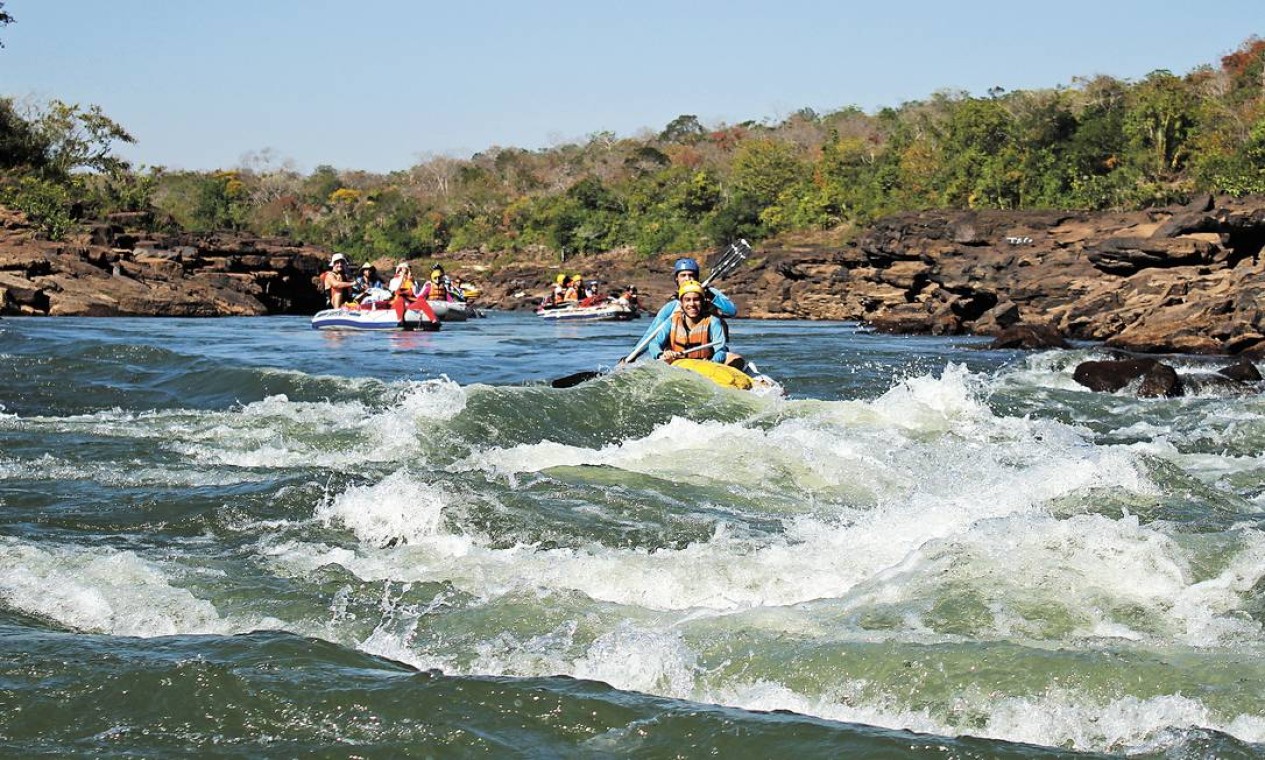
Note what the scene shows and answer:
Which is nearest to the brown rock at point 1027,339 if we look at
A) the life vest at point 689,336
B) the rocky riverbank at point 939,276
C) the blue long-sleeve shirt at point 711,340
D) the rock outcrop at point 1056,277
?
the rocky riverbank at point 939,276

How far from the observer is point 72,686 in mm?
4055

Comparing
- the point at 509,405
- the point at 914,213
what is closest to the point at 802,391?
the point at 509,405

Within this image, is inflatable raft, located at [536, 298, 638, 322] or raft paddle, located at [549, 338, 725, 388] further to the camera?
inflatable raft, located at [536, 298, 638, 322]

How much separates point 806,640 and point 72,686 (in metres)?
2.41

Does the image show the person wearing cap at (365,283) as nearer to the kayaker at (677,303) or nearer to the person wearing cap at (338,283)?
the person wearing cap at (338,283)

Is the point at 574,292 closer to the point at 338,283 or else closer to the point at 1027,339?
the point at 338,283

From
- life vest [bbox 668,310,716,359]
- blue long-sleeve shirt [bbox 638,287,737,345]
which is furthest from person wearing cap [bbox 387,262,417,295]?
life vest [bbox 668,310,716,359]

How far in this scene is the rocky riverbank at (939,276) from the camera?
23.3 meters

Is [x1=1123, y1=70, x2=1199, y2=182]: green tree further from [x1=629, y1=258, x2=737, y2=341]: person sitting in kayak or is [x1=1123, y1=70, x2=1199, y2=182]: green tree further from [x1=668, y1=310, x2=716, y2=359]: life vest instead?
[x1=668, y1=310, x2=716, y2=359]: life vest

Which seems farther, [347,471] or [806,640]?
[347,471]

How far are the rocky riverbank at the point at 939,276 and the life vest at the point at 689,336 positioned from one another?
31.0ft

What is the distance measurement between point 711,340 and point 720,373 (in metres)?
1.12

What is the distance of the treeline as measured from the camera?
40.2 metres

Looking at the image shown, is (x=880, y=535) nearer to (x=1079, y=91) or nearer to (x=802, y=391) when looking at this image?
(x=802, y=391)
